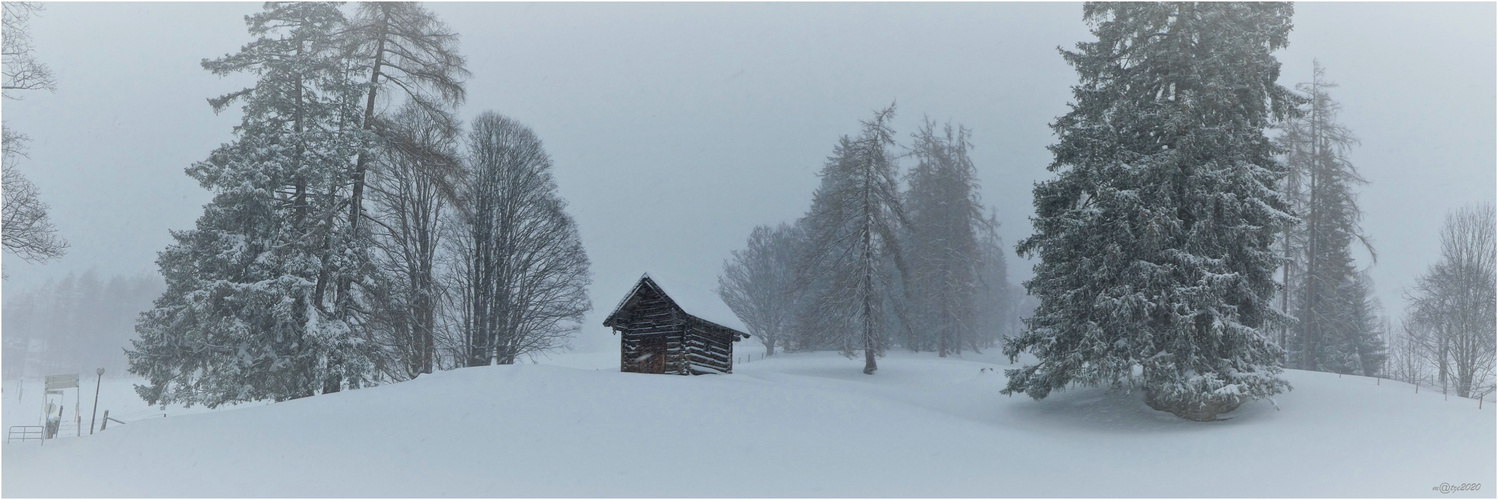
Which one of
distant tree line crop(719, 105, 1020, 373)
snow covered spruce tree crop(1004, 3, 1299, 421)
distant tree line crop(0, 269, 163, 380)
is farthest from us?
distant tree line crop(0, 269, 163, 380)

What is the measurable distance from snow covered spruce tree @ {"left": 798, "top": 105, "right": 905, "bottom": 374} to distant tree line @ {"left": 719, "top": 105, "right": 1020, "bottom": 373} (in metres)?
0.05

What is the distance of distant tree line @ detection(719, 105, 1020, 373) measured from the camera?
105 feet

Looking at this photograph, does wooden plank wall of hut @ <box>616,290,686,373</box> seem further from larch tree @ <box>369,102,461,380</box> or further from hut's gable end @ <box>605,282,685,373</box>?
larch tree @ <box>369,102,461,380</box>

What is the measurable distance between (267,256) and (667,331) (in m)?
11.1

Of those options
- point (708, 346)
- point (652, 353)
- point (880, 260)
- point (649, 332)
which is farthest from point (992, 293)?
point (652, 353)

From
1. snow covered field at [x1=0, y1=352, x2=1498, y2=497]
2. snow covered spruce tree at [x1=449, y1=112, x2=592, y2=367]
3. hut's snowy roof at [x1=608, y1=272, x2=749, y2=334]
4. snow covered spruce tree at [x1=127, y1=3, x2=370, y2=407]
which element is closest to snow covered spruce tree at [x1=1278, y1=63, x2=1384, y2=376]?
snow covered field at [x1=0, y1=352, x2=1498, y2=497]

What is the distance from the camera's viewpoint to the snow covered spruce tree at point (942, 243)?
41500 millimetres

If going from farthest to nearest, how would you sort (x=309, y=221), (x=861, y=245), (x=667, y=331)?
(x=861, y=245) < (x=667, y=331) < (x=309, y=221)

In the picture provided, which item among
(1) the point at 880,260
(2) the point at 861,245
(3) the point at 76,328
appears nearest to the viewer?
(1) the point at 880,260

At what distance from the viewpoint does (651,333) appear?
79.1 ft

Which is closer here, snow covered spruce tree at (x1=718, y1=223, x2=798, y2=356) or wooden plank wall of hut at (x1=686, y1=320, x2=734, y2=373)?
wooden plank wall of hut at (x1=686, y1=320, x2=734, y2=373)

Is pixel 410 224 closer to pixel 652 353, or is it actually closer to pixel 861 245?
pixel 652 353

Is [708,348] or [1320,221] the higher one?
[1320,221]

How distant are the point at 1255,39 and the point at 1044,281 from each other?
23.6ft
